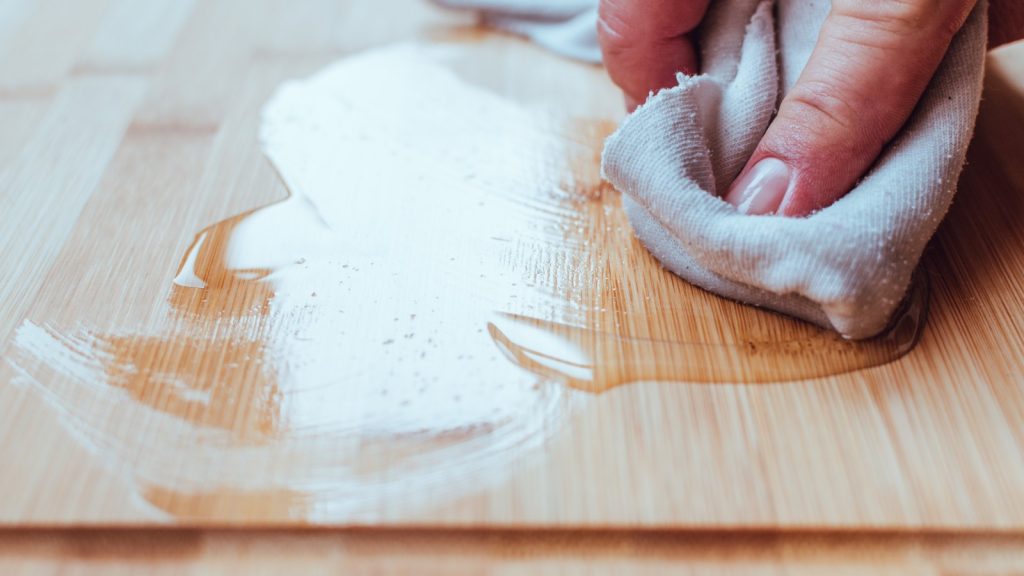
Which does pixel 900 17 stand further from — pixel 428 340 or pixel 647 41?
pixel 428 340

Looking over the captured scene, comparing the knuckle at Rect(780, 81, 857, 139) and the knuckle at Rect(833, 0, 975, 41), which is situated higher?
the knuckle at Rect(833, 0, 975, 41)

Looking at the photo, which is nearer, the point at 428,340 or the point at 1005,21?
the point at 428,340

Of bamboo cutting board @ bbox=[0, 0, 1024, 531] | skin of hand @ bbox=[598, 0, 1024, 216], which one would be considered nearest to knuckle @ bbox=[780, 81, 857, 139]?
skin of hand @ bbox=[598, 0, 1024, 216]

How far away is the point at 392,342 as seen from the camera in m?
0.53

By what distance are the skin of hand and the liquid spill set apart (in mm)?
81

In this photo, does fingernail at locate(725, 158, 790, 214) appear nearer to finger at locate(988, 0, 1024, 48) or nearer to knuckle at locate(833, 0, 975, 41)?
knuckle at locate(833, 0, 975, 41)

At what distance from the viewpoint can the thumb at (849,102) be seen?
53cm

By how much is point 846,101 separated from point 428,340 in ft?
0.96

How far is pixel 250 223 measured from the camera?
624 mm

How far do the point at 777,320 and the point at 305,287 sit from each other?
300 millimetres

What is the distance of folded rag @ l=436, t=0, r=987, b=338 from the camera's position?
49cm

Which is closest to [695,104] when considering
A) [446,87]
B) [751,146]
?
[751,146]

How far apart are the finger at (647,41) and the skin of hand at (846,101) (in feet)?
0.37

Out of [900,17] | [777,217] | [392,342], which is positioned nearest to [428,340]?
[392,342]
